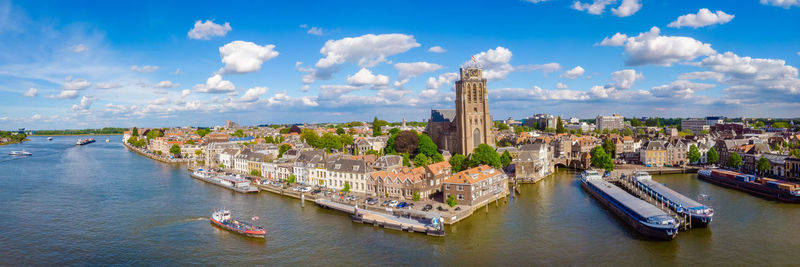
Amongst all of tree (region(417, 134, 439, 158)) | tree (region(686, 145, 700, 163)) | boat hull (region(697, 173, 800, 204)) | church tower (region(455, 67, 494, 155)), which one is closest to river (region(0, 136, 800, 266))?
boat hull (region(697, 173, 800, 204))

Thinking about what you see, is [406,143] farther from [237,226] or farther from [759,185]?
[759,185]

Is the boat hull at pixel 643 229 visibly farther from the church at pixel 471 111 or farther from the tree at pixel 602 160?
the church at pixel 471 111

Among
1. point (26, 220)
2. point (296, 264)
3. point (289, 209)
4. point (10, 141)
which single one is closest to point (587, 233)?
point (296, 264)

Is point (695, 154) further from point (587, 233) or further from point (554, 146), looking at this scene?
point (587, 233)

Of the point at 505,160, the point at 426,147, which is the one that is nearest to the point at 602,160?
the point at 505,160

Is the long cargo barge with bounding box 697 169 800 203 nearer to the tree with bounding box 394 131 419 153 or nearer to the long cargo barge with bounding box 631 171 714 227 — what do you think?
the long cargo barge with bounding box 631 171 714 227

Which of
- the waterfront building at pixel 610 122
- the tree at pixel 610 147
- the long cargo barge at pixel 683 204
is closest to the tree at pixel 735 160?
the tree at pixel 610 147
